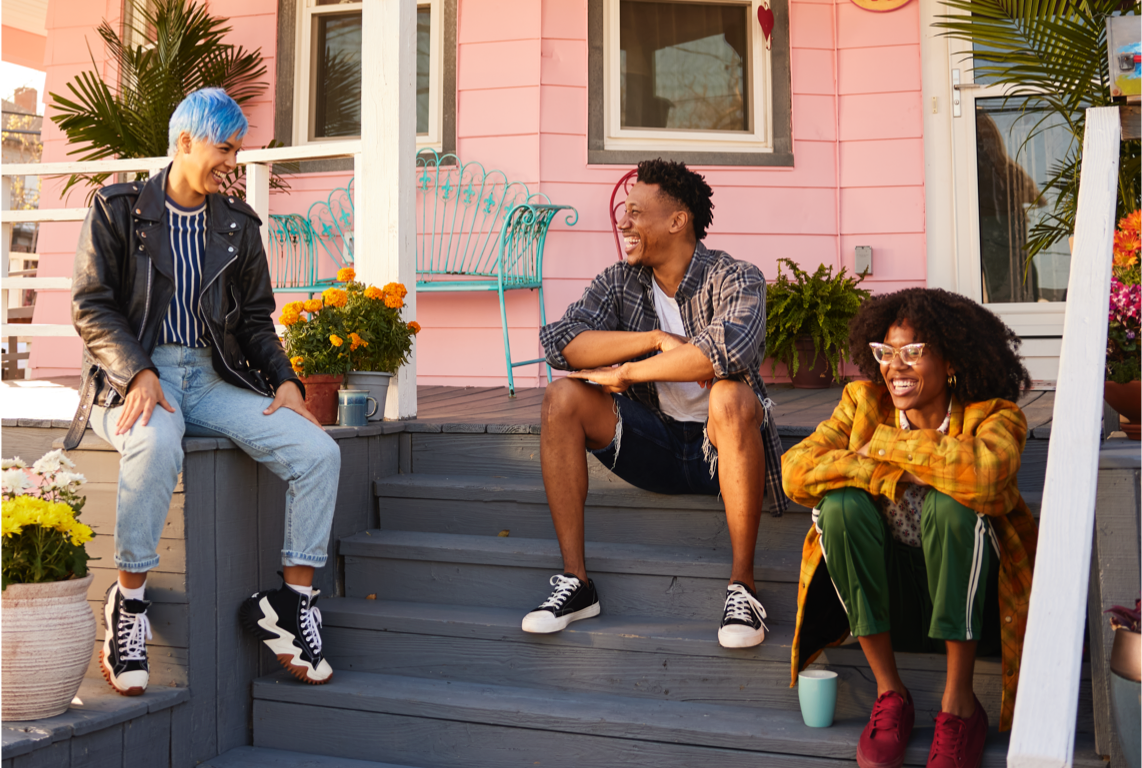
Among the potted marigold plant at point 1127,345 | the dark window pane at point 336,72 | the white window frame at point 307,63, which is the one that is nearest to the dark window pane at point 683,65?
the white window frame at point 307,63

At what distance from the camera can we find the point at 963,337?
2109mm

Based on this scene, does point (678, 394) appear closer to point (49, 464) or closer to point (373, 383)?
point (373, 383)

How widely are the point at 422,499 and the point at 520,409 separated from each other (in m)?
0.87

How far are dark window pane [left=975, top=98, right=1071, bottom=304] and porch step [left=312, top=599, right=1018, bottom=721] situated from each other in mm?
3231

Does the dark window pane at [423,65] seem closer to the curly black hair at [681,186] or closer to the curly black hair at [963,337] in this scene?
the curly black hair at [681,186]

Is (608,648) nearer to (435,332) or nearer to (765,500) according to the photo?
(765,500)

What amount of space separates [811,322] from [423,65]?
2417 millimetres

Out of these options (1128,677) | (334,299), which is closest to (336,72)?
(334,299)

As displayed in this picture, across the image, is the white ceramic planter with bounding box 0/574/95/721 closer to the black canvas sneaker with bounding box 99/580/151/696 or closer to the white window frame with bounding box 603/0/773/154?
the black canvas sneaker with bounding box 99/580/151/696

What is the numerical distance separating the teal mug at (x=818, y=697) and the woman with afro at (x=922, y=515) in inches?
2.5

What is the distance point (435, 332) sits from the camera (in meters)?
Answer: 5.16

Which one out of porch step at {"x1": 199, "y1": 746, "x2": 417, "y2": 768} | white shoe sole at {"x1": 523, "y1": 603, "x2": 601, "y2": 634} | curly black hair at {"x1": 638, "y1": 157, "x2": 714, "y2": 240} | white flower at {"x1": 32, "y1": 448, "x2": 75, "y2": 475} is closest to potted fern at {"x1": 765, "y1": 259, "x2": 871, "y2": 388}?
curly black hair at {"x1": 638, "y1": 157, "x2": 714, "y2": 240}

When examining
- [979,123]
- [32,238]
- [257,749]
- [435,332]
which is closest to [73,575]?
[257,749]

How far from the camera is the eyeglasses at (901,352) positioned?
2105 mm
